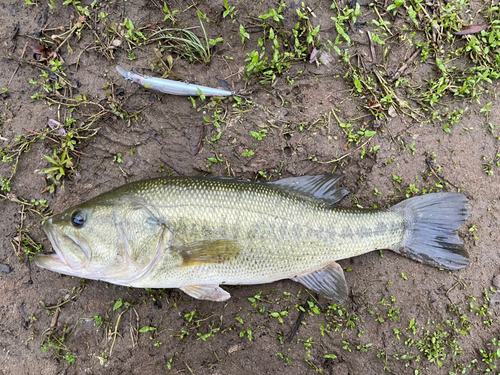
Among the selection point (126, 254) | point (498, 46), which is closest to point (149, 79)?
point (126, 254)

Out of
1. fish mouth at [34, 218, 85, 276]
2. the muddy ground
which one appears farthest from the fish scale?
fish mouth at [34, 218, 85, 276]

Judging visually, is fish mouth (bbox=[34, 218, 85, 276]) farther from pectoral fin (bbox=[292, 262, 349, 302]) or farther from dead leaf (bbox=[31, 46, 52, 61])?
pectoral fin (bbox=[292, 262, 349, 302])

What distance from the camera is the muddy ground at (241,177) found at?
3.28m

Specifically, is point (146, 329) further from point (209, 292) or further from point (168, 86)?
point (168, 86)

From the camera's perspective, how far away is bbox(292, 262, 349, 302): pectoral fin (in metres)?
3.16

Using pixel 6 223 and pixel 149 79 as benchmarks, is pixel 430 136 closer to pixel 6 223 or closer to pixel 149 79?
pixel 149 79

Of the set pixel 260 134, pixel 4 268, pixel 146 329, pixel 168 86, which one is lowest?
pixel 146 329

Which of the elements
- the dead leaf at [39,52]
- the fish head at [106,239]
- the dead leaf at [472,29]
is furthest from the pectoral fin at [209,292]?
the dead leaf at [472,29]

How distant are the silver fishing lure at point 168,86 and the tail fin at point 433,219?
2.36 metres

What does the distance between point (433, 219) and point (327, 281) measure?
1277 mm

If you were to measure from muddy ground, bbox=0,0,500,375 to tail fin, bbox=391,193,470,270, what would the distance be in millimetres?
241

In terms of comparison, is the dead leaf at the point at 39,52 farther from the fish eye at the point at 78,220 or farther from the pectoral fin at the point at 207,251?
the pectoral fin at the point at 207,251

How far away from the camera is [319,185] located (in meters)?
3.18

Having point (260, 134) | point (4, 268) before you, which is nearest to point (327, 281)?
point (260, 134)
